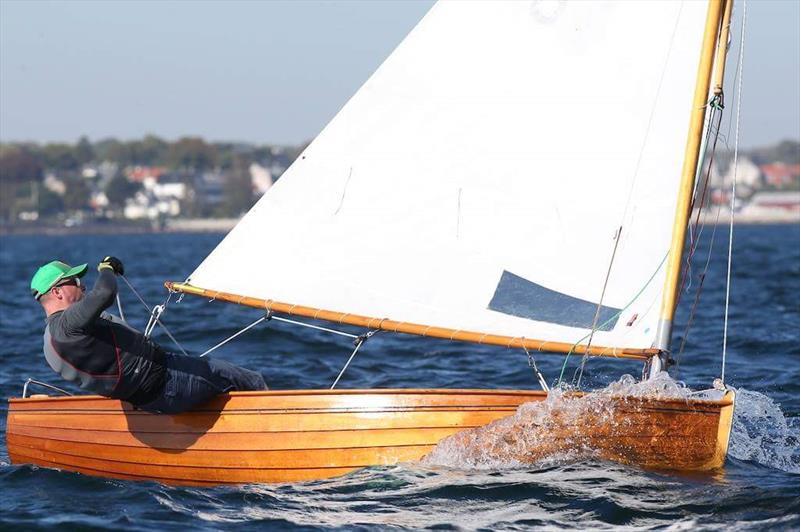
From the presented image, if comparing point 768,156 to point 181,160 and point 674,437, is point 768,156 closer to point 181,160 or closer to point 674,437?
point 181,160

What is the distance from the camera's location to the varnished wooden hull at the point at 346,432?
6.50 meters

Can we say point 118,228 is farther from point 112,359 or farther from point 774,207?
point 112,359

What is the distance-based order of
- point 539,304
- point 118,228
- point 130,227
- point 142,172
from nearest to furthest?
1. point 539,304
2. point 130,227
3. point 118,228
4. point 142,172

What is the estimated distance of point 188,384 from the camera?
669cm

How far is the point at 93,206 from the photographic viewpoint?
122 meters

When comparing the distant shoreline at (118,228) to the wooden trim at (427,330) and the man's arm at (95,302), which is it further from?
the man's arm at (95,302)

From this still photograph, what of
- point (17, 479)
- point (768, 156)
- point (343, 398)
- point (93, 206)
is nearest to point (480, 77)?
point (343, 398)

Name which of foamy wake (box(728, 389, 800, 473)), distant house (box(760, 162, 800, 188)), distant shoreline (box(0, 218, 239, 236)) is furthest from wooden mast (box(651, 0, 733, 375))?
distant house (box(760, 162, 800, 188))

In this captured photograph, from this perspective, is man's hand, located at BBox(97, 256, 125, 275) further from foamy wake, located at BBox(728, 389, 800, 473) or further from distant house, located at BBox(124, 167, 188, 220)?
distant house, located at BBox(124, 167, 188, 220)

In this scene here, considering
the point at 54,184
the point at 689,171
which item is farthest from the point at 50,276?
the point at 54,184

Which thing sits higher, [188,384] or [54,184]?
[54,184]

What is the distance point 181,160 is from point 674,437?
139 meters

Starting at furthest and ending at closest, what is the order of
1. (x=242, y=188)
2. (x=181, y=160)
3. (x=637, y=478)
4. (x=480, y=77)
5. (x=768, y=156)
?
1. (x=768, y=156)
2. (x=181, y=160)
3. (x=242, y=188)
4. (x=480, y=77)
5. (x=637, y=478)

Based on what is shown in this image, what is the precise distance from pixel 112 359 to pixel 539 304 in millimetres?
2377
